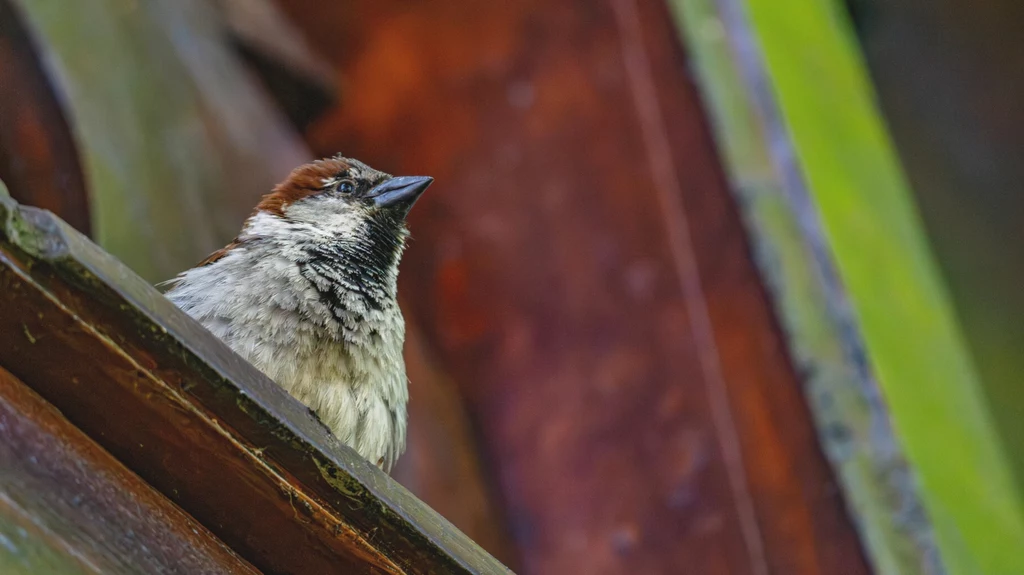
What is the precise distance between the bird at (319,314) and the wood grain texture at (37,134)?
76 cm

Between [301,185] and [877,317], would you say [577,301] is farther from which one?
[301,185]

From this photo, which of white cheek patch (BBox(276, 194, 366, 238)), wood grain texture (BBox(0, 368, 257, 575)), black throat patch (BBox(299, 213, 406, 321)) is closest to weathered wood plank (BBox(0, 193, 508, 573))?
wood grain texture (BBox(0, 368, 257, 575))

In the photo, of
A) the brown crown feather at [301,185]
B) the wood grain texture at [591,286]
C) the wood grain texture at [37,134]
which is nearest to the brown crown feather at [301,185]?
the brown crown feather at [301,185]

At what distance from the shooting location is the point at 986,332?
179 inches

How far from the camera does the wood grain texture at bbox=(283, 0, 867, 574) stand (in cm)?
293

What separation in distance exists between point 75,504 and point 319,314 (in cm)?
74

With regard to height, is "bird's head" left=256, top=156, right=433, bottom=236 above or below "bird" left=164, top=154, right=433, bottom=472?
above

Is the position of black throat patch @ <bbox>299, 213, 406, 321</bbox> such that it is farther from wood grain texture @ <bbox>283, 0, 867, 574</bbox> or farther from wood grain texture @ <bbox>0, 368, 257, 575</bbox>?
wood grain texture @ <bbox>283, 0, 867, 574</bbox>

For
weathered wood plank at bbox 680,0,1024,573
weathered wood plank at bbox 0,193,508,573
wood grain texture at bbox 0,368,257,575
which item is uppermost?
weathered wood plank at bbox 680,0,1024,573

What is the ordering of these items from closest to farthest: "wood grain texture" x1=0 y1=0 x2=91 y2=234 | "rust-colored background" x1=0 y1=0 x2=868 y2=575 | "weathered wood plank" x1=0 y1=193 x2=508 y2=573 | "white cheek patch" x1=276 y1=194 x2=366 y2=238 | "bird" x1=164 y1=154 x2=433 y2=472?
"weathered wood plank" x1=0 y1=193 x2=508 y2=573
"bird" x1=164 y1=154 x2=433 y2=472
"white cheek patch" x1=276 y1=194 x2=366 y2=238
"wood grain texture" x1=0 y1=0 x2=91 y2=234
"rust-colored background" x1=0 y1=0 x2=868 y2=575

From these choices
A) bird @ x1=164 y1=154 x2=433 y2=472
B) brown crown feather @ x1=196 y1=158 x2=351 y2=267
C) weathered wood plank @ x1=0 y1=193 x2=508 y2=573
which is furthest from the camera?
brown crown feather @ x1=196 y1=158 x2=351 y2=267

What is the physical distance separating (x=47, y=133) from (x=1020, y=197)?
12.0 feet

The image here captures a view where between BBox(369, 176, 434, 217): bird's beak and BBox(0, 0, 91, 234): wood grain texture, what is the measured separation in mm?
812

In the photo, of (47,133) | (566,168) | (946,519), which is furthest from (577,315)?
(47,133)
